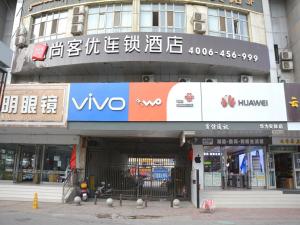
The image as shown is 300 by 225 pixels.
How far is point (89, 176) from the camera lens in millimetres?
20641

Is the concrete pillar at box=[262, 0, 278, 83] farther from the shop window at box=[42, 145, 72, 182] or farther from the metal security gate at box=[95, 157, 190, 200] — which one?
the shop window at box=[42, 145, 72, 182]

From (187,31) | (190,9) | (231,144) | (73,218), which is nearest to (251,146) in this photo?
(231,144)

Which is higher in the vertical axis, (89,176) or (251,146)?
(251,146)

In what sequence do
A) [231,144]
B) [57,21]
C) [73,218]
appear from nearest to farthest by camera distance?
[73,218], [231,144], [57,21]

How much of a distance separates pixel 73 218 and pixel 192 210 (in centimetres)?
594

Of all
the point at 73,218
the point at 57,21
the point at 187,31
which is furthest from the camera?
the point at 57,21

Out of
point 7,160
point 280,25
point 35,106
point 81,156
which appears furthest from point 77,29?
point 280,25

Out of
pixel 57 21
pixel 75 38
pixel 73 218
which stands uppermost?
pixel 57 21

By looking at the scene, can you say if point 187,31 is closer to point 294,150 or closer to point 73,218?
point 294,150

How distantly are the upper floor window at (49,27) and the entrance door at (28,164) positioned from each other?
7.25m

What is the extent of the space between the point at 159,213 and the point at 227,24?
1303 centimetres

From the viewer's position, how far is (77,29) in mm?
20953

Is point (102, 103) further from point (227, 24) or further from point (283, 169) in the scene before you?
point (283, 169)

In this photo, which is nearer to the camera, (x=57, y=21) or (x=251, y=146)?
(x=251, y=146)
